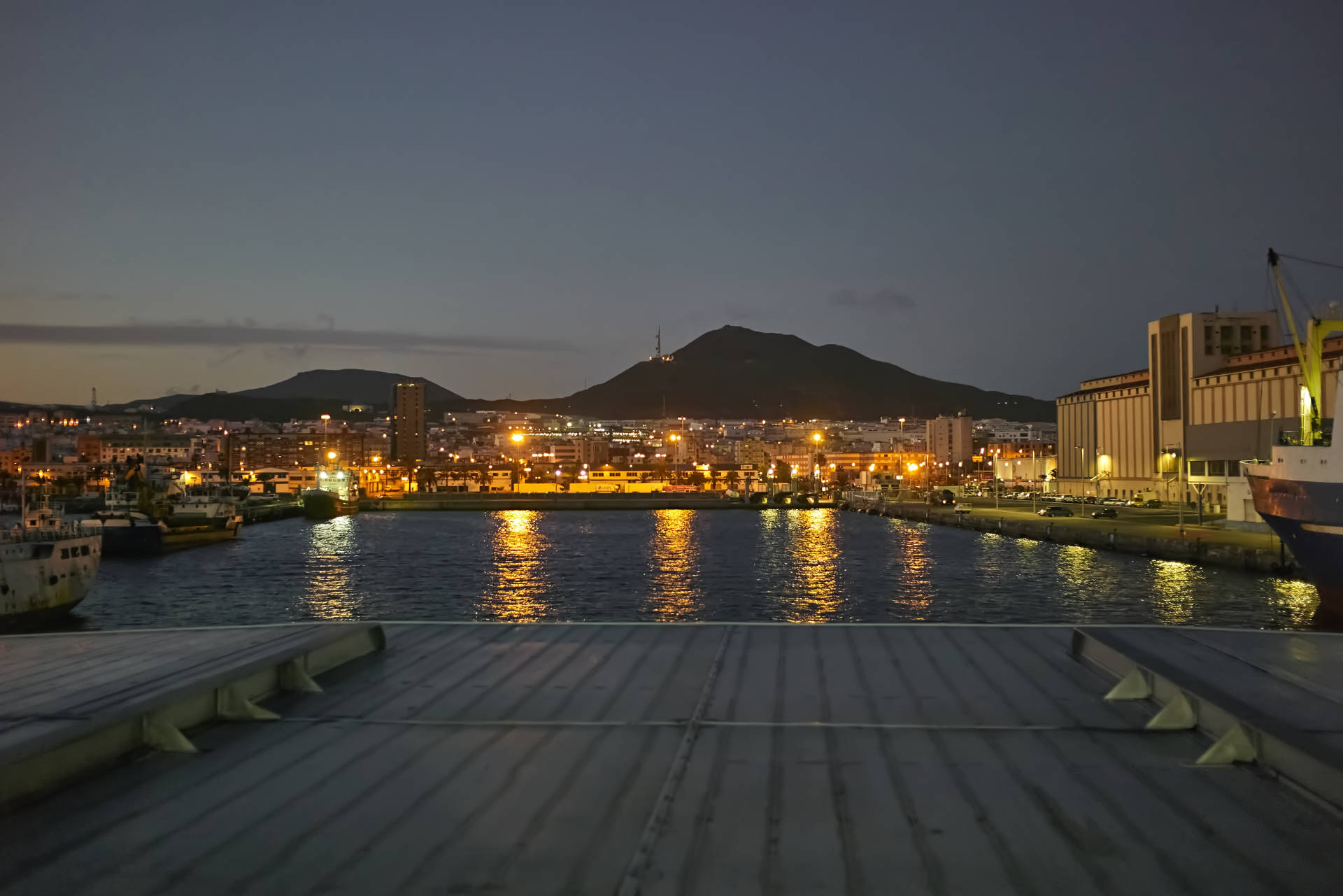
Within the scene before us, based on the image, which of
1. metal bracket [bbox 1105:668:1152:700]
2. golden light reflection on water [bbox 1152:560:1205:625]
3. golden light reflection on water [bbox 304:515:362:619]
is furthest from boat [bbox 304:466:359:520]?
metal bracket [bbox 1105:668:1152:700]

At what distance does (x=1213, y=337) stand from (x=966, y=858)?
181 feet

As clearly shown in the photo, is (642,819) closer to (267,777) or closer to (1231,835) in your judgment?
(267,777)

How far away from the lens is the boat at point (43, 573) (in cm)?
1761

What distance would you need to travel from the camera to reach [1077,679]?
4.21m

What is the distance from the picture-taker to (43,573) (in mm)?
18359

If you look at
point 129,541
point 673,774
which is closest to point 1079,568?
point 673,774

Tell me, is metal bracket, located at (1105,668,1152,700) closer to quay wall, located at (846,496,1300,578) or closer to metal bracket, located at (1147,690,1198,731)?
metal bracket, located at (1147,690,1198,731)

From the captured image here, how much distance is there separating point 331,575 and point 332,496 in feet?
121

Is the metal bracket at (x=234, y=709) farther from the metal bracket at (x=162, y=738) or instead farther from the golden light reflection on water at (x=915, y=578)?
the golden light reflection on water at (x=915, y=578)

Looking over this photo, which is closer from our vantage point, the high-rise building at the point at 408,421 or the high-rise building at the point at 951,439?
the high-rise building at the point at 951,439

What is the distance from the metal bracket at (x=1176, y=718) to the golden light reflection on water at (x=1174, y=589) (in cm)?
1615

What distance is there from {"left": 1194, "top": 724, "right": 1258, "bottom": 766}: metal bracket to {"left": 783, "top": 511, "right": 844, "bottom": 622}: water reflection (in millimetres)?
15770

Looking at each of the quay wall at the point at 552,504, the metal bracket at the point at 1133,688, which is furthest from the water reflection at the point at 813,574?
the quay wall at the point at 552,504

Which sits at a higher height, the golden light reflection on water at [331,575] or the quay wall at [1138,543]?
the quay wall at [1138,543]
